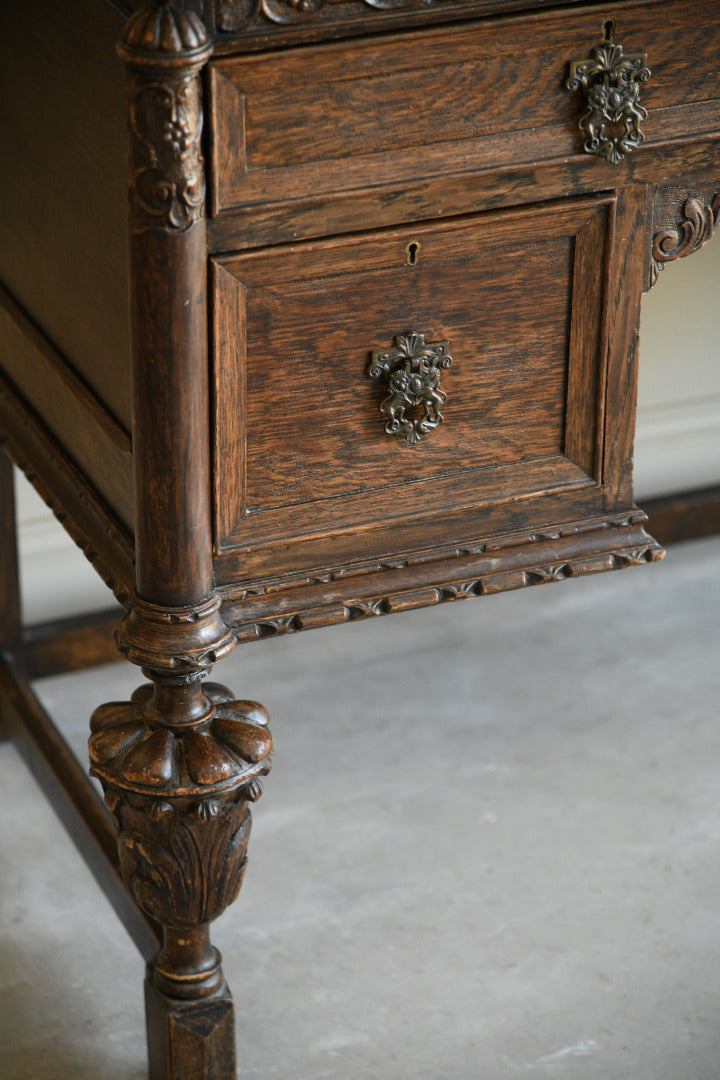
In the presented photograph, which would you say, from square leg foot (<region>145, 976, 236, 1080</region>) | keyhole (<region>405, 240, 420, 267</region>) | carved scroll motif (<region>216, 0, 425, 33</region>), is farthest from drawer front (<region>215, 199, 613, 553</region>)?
square leg foot (<region>145, 976, 236, 1080</region>)

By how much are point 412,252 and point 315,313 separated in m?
0.07

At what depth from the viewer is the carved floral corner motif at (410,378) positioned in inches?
33.4

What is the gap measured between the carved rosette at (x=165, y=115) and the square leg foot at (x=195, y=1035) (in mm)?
533

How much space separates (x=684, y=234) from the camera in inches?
35.7

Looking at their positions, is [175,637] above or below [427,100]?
below

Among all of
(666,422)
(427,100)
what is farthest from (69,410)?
(666,422)

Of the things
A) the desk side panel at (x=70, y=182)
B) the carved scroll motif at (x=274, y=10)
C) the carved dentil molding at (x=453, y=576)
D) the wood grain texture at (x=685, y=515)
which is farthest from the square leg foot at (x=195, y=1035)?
the wood grain texture at (x=685, y=515)

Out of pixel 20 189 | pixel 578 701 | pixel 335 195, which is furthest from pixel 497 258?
pixel 578 701

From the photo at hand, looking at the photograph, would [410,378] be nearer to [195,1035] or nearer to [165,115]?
[165,115]

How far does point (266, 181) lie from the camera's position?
0.77 meters

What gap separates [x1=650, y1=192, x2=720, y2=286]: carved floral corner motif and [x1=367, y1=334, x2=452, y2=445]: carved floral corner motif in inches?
5.9

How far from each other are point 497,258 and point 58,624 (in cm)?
79

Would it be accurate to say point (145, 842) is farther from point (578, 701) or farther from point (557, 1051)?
point (578, 701)

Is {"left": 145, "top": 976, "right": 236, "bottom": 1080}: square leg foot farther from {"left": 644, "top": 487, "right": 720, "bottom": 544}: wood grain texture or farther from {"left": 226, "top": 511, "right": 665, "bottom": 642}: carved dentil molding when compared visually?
{"left": 644, "top": 487, "right": 720, "bottom": 544}: wood grain texture
